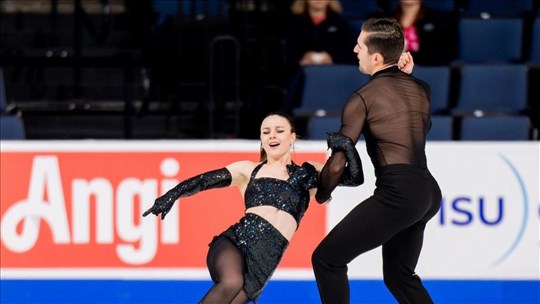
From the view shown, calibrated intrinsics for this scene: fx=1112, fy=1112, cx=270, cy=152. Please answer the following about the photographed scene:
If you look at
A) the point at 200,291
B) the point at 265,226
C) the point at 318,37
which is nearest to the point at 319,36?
the point at 318,37

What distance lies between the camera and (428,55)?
8062 millimetres

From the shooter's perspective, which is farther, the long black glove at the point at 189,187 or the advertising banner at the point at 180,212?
A: the advertising banner at the point at 180,212

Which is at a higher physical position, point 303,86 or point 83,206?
point 303,86

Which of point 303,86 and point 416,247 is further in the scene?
point 303,86

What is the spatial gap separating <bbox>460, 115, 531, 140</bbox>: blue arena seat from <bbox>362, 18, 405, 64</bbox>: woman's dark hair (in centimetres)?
298

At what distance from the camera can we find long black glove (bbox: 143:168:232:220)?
4590mm

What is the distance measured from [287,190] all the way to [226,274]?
18.0 inches

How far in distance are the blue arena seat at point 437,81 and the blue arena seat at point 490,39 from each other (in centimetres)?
76

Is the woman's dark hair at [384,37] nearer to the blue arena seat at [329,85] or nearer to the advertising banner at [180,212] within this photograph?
the advertising banner at [180,212]

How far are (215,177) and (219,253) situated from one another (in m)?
0.36

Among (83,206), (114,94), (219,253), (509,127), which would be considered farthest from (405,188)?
(114,94)

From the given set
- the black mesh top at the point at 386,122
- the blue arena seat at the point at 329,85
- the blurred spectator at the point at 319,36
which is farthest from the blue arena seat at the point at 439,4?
the black mesh top at the point at 386,122

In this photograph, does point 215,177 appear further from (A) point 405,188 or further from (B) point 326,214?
(B) point 326,214

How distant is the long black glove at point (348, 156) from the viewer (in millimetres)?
4340
